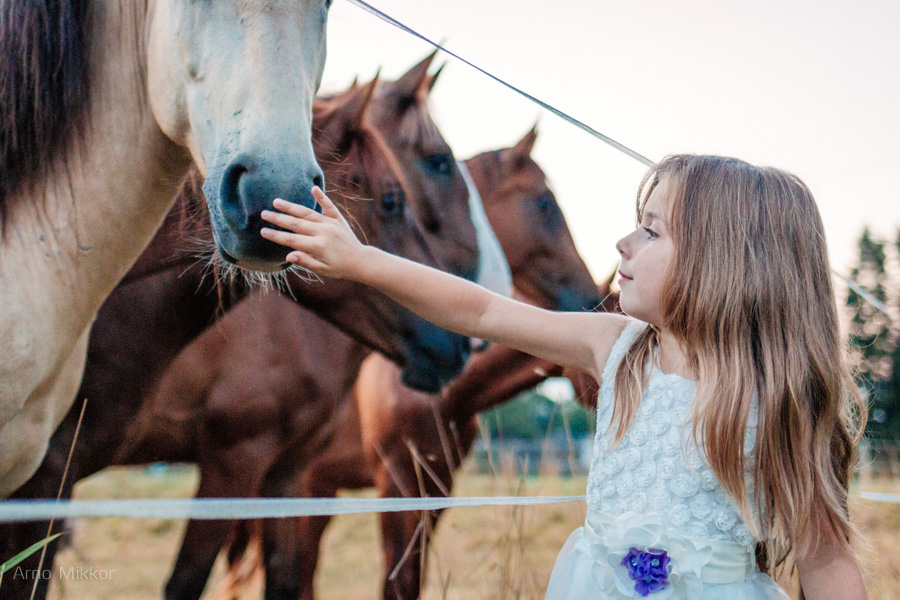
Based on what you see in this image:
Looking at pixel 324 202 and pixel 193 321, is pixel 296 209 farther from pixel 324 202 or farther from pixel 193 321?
pixel 193 321

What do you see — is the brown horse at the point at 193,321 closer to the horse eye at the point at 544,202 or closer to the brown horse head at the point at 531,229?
the brown horse head at the point at 531,229

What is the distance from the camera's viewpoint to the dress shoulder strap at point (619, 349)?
4.01ft

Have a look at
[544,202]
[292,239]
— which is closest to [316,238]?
[292,239]

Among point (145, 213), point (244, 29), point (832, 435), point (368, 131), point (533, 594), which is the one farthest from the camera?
point (368, 131)

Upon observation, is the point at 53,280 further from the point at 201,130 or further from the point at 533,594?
the point at 533,594

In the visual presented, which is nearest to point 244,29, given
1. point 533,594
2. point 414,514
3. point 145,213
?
point 145,213

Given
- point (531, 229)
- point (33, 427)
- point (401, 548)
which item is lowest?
point (401, 548)

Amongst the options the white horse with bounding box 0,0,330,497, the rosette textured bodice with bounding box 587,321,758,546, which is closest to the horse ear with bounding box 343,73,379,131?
the white horse with bounding box 0,0,330,497

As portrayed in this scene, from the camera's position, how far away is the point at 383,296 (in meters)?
2.73

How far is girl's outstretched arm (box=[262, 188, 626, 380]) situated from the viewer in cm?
105

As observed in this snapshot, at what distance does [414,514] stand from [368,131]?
68.6 inches

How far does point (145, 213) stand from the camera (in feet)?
4.88

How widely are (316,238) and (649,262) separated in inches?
22.4

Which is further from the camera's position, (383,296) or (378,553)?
(378,553)
